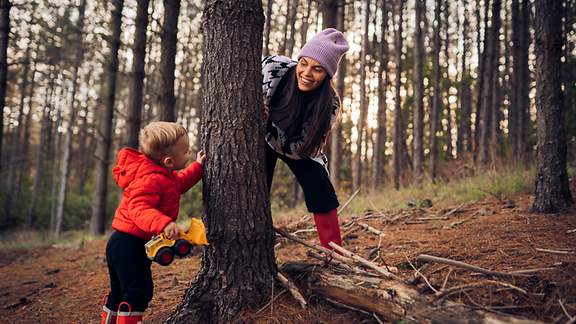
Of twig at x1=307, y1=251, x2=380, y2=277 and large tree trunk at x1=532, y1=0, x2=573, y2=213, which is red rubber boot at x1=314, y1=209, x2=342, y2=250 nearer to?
twig at x1=307, y1=251, x2=380, y2=277

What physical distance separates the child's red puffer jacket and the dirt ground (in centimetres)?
83

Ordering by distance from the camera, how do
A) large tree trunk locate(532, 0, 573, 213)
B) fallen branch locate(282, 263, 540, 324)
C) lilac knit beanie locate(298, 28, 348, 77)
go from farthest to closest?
large tree trunk locate(532, 0, 573, 213) → lilac knit beanie locate(298, 28, 348, 77) → fallen branch locate(282, 263, 540, 324)

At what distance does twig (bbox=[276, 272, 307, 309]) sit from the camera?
2.44 meters

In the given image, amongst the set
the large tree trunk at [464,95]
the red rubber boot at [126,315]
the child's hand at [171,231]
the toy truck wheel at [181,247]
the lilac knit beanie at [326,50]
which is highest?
the large tree trunk at [464,95]

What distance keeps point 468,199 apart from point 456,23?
45.7 ft

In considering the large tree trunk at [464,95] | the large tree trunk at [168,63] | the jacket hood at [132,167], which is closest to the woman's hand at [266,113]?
the jacket hood at [132,167]

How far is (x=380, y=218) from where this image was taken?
532 centimetres

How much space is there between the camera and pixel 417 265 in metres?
2.96

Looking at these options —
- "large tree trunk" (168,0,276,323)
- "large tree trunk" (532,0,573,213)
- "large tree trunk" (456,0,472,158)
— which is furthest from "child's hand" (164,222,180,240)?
"large tree trunk" (456,0,472,158)

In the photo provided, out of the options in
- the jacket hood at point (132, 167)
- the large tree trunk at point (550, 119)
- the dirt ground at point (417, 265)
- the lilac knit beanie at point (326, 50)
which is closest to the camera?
the dirt ground at point (417, 265)

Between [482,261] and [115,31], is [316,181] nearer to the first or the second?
[482,261]

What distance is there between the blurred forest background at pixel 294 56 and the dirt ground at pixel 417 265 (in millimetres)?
→ 2171

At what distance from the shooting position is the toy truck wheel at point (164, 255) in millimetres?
2248

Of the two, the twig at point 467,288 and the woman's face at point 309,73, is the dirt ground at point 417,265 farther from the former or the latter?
the woman's face at point 309,73
